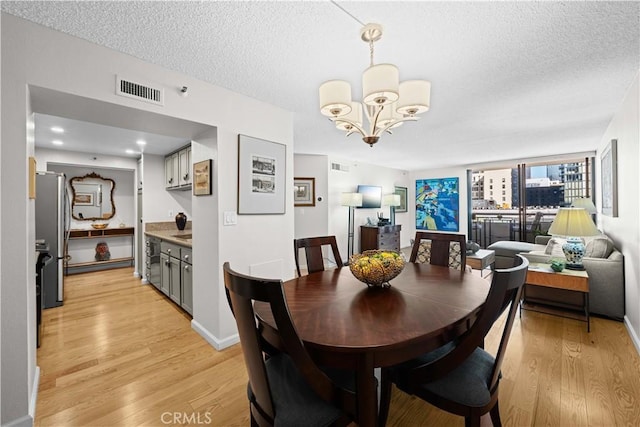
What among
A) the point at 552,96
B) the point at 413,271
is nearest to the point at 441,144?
the point at 552,96

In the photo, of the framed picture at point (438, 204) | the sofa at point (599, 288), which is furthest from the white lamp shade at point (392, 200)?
the sofa at point (599, 288)

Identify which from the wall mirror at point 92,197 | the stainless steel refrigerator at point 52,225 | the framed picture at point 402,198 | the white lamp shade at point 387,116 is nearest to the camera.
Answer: the white lamp shade at point 387,116

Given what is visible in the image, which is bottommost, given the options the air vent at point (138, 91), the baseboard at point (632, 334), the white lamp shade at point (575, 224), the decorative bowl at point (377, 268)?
the baseboard at point (632, 334)

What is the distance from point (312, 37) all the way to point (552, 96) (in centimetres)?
250

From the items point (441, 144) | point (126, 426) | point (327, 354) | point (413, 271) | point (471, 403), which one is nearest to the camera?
point (327, 354)

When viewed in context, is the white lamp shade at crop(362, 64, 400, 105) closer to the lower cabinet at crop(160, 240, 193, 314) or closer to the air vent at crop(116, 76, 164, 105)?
the air vent at crop(116, 76, 164, 105)

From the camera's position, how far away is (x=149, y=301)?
374 centimetres

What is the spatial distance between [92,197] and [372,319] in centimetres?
655

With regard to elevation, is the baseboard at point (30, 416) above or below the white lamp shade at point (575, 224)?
below

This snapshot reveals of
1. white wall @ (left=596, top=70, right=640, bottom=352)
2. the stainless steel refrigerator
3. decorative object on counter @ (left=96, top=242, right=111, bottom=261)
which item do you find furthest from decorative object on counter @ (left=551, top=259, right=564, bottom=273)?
decorative object on counter @ (left=96, top=242, right=111, bottom=261)

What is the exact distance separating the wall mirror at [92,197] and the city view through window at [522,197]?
857 cm

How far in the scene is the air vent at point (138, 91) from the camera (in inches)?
75.5

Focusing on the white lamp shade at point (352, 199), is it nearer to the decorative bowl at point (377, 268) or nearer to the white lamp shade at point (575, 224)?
the white lamp shade at point (575, 224)

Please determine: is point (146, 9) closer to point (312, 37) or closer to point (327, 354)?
point (312, 37)
